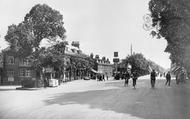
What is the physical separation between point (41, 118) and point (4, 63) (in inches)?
2385

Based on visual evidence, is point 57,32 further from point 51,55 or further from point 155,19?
point 155,19

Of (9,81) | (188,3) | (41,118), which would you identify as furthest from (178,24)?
(9,81)

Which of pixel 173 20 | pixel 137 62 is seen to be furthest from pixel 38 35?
pixel 137 62

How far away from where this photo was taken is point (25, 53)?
4194 cm

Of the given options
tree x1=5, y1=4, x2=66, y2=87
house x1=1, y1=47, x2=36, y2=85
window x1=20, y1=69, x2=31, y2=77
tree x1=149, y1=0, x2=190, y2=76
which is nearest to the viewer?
tree x1=149, y1=0, x2=190, y2=76

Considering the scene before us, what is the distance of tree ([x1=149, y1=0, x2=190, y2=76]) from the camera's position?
68.4 ft

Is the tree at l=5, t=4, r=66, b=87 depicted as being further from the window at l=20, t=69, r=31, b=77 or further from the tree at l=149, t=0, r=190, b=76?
the window at l=20, t=69, r=31, b=77

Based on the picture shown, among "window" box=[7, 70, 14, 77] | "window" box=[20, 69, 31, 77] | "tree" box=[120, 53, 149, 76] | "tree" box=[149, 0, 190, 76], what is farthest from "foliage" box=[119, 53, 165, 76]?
"tree" box=[149, 0, 190, 76]

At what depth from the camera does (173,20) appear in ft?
75.9

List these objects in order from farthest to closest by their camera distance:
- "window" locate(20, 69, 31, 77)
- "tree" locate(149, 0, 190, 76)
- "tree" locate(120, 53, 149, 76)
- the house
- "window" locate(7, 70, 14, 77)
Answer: "tree" locate(120, 53, 149, 76) → "window" locate(20, 69, 31, 77) → "window" locate(7, 70, 14, 77) → the house → "tree" locate(149, 0, 190, 76)

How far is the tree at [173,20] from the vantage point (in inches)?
821

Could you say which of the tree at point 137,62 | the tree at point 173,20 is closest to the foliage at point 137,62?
the tree at point 137,62

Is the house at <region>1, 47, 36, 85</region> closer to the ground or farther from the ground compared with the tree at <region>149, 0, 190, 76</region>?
closer to the ground

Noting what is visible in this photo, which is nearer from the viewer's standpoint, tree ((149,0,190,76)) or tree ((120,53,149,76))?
tree ((149,0,190,76))
